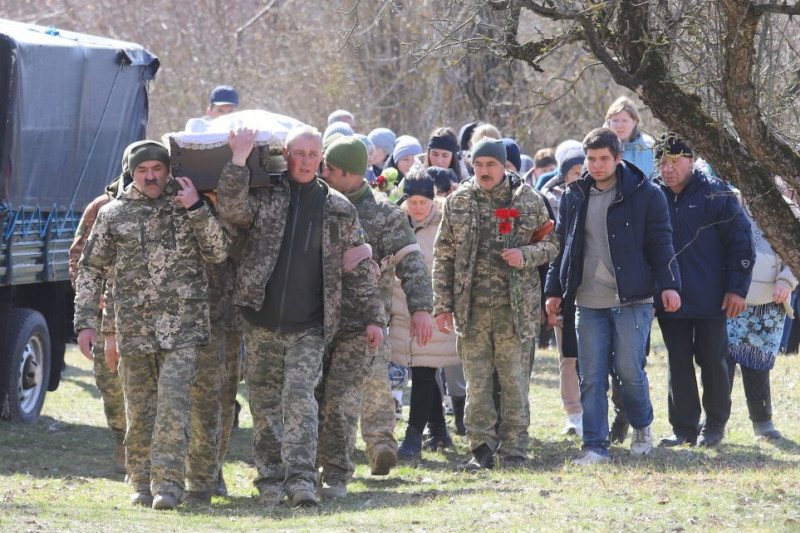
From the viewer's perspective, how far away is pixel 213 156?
7.43 meters

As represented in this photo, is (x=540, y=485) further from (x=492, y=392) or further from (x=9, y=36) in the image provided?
(x=9, y=36)

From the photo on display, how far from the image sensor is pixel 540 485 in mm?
7867

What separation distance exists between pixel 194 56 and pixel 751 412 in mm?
20875

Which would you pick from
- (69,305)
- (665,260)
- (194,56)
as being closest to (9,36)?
(69,305)

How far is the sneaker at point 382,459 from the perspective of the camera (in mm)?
8711

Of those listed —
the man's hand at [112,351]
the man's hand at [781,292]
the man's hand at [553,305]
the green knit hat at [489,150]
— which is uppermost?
the green knit hat at [489,150]

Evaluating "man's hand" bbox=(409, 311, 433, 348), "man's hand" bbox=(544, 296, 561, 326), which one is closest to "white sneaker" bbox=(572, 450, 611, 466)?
"man's hand" bbox=(544, 296, 561, 326)

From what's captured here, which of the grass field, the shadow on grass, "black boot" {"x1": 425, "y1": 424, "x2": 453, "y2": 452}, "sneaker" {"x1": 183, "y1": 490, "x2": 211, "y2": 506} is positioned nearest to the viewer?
the grass field

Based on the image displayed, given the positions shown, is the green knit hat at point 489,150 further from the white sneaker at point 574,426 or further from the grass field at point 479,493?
the white sneaker at point 574,426

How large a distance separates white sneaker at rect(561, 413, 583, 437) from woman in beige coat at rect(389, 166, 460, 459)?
1122 millimetres

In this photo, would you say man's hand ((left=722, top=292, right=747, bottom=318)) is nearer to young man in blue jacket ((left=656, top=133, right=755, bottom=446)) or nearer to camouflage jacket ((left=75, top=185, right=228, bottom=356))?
young man in blue jacket ((left=656, top=133, right=755, bottom=446))

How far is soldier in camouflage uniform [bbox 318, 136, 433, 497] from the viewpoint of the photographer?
7.90 metres

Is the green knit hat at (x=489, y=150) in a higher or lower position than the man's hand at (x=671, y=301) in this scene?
higher

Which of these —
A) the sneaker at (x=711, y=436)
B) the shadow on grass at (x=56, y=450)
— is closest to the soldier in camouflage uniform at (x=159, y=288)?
the shadow on grass at (x=56, y=450)
